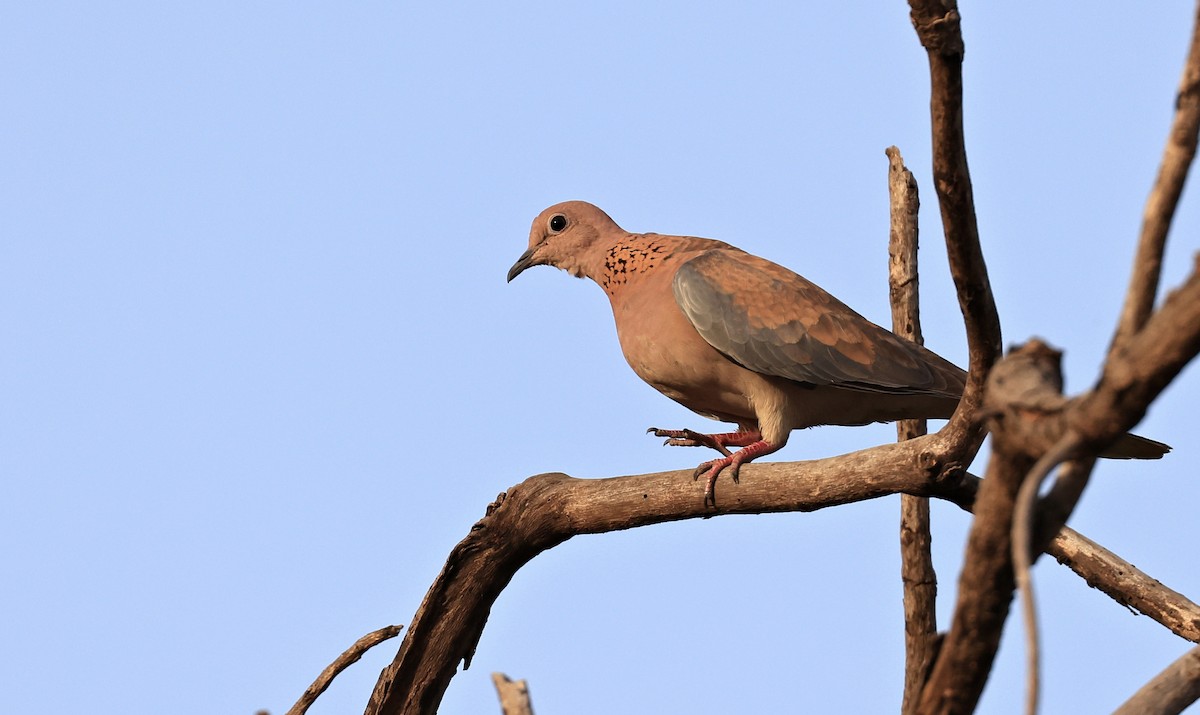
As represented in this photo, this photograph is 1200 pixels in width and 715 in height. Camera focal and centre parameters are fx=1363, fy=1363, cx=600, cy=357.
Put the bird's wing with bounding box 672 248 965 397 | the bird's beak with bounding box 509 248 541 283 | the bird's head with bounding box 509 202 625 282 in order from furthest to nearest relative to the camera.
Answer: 1. the bird's beak with bounding box 509 248 541 283
2. the bird's head with bounding box 509 202 625 282
3. the bird's wing with bounding box 672 248 965 397

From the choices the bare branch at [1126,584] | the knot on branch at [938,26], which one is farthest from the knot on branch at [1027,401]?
the bare branch at [1126,584]

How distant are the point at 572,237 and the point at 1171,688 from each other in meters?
3.32

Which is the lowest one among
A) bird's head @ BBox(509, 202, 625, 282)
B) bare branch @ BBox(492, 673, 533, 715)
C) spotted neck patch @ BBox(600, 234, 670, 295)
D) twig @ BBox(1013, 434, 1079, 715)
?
twig @ BBox(1013, 434, 1079, 715)

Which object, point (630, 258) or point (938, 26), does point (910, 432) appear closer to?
point (630, 258)

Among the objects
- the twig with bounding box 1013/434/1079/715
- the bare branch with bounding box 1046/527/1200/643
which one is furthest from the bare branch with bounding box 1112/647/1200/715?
the twig with bounding box 1013/434/1079/715

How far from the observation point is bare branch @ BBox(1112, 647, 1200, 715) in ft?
11.6

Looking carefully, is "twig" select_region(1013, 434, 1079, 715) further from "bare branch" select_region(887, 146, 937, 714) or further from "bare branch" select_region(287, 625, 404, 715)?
"bare branch" select_region(887, 146, 937, 714)

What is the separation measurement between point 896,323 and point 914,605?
4.04 feet

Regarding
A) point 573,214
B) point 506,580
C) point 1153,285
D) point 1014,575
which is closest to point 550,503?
point 506,580

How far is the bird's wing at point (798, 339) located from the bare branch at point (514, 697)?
2.47 m

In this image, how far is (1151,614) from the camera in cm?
473

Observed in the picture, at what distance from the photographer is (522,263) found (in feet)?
20.8

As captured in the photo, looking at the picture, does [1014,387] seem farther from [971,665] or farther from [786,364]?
[786,364]

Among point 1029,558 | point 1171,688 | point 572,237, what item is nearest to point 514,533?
point 572,237
